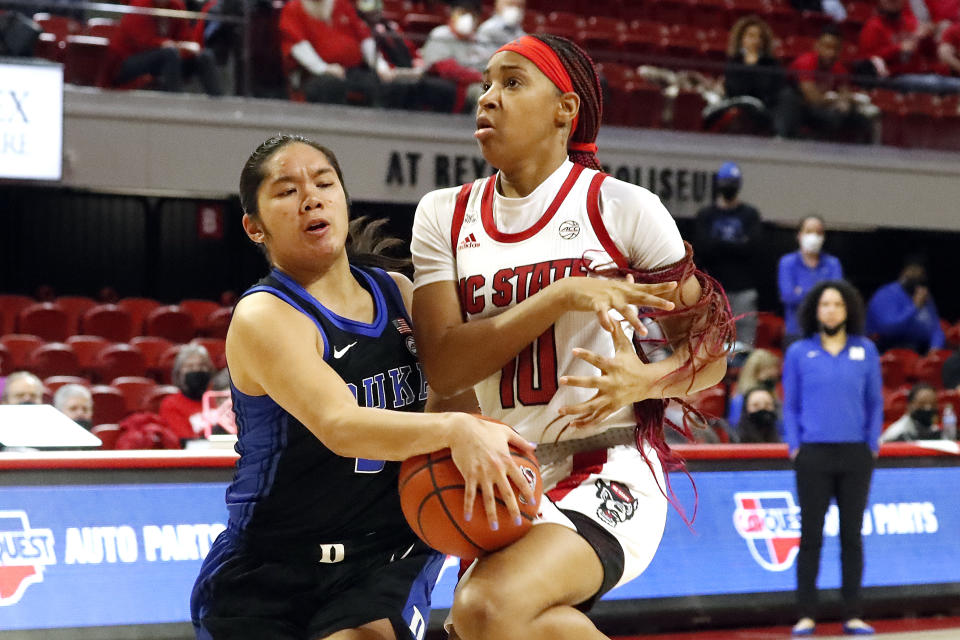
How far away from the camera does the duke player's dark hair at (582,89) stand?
318 centimetres

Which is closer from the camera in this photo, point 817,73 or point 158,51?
point 158,51

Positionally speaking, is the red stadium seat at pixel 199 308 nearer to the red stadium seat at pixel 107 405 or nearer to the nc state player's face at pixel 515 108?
the red stadium seat at pixel 107 405

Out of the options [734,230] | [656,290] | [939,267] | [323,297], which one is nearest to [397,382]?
[323,297]

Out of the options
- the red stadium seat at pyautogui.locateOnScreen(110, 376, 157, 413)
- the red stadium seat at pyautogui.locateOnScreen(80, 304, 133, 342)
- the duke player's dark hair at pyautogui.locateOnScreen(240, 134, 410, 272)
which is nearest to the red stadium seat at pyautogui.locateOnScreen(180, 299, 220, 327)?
the red stadium seat at pyautogui.locateOnScreen(80, 304, 133, 342)

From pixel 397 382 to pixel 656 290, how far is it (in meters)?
0.67

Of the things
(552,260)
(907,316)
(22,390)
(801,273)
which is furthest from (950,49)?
(552,260)

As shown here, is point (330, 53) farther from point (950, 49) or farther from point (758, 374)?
point (950, 49)

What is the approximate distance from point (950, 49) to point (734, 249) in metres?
6.01

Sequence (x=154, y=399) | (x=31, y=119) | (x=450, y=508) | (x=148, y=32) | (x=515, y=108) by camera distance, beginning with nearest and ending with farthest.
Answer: (x=450, y=508), (x=515, y=108), (x=154, y=399), (x=31, y=119), (x=148, y=32)

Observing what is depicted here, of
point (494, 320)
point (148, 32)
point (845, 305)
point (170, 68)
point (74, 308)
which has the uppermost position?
point (148, 32)

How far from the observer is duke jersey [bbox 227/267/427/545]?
3059 millimetres

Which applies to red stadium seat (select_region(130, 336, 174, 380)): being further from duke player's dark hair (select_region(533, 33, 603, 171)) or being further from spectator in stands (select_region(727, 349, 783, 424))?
duke player's dark hair (select_region(533, 33, 603, 171))

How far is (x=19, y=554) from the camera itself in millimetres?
5738

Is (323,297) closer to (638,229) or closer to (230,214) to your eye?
(638,229)
